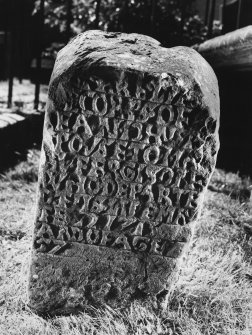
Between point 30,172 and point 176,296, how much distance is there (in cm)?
156

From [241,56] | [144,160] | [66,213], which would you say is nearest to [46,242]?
[66,213]

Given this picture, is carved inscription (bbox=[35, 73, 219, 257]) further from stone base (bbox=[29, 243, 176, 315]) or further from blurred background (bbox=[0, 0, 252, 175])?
blurred background (bbox=[0, 0, 252, 175])

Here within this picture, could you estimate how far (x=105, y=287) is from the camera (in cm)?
182

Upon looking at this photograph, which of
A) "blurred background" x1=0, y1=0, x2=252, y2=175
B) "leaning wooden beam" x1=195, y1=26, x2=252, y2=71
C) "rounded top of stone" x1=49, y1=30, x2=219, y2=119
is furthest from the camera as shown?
"blurred background" x1=0, y1=0, x2=252, y2=175

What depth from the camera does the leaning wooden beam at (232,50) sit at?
9.03ft

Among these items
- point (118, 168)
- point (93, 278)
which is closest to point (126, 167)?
point (118, 168)

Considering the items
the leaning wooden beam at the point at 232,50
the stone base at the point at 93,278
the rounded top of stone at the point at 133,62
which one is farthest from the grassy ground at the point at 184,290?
the leaning wooden beam at the point at 232,50

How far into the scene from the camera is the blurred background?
341 centimetres

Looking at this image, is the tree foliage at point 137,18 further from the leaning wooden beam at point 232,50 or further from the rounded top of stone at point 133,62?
the rounded top of stone at point 133,62

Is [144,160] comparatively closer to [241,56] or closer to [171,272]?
[171,272]

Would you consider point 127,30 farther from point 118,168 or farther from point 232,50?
point 118,168

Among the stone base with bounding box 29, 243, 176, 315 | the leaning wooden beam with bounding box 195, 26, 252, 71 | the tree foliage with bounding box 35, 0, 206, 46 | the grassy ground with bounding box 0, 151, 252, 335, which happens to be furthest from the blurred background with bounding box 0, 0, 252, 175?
the stone base with bounding box 29, 243, 176, 315

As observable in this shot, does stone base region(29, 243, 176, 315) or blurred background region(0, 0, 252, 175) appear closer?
stone base region(29, 243, 176, 315)

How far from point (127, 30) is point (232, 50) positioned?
2.57 metres
